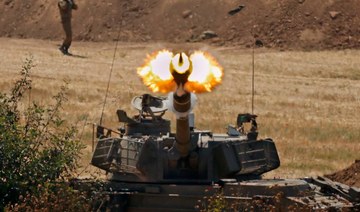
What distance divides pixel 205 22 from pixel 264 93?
31.9 m

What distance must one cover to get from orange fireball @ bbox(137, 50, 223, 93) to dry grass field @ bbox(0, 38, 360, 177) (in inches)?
18.9

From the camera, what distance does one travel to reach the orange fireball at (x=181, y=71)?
1825 cm

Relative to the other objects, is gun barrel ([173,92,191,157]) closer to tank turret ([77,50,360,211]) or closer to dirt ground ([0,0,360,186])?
tank turret ([77,50,360,211])

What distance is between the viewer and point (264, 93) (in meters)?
54.1

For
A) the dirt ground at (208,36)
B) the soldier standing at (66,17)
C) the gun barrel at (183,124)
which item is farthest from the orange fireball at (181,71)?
the soldier standing at (66,17)

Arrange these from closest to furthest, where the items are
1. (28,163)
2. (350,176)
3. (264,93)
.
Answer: (28,163) → (350,176) → (264,93)

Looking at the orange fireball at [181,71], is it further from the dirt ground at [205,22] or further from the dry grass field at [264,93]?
the dirt ground at [205,22]

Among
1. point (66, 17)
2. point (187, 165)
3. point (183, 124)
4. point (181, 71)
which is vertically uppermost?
point (66, 17)

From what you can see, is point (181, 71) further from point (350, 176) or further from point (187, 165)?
point (350, 176)

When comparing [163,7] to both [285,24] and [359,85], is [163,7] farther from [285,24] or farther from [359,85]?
[359,85]

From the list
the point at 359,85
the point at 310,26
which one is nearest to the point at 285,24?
the point at 310,26

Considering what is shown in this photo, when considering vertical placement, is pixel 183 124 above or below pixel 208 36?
below

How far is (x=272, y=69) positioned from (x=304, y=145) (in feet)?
96.3

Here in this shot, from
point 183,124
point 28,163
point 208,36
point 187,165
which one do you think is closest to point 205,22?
point 208,36
